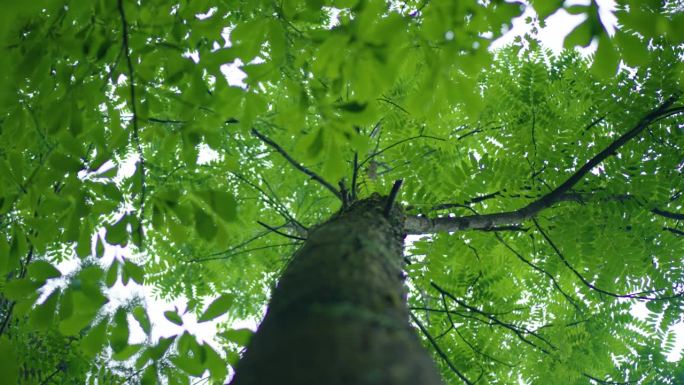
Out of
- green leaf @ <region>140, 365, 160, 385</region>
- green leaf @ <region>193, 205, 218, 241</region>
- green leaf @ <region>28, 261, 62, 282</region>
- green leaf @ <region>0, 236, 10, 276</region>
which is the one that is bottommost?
green leaf @ <region>140, 365, 160, 385</region>

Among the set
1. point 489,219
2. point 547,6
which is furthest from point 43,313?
point 489,219

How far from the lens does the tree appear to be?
1.19 m

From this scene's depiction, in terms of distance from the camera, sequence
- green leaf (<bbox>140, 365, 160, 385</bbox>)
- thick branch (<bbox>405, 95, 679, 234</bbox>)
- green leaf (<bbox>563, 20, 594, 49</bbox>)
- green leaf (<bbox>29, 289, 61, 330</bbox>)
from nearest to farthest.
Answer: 1. green leaf (<bbox>563, 20, 594, 49</bbox>)
2. green leaf (<bbox>29, 289, 61, 330</bbox>)
3. green leaf (<bbox>140, 365, 160, 385</bbox>)
4. thick branch (<bbox>405, 95, 679, 234</bbox>)

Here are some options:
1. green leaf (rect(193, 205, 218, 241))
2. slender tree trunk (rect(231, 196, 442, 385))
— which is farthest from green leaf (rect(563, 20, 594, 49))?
green leaf (rect(193, 205, 218, 241))

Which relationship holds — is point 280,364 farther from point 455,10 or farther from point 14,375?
point 14,375

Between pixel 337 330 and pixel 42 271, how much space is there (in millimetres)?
1350

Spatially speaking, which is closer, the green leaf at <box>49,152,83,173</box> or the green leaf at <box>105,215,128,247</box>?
the green leaf at <box>49,152,83,173</box>

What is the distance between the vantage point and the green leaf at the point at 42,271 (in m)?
1.60

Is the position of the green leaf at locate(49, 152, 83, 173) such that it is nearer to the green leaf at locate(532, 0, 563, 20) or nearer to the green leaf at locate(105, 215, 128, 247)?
the green leaf at locate(105, 215, 128, 247)

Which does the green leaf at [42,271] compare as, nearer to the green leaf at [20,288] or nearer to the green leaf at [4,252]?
the green leaf at [20,288]

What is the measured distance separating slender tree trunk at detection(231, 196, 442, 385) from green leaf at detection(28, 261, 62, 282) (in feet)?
3.38

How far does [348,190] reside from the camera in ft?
10.5

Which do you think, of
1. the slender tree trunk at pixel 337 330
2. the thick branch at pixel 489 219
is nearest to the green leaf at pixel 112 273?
the slender tree trunk at pixel 337 330

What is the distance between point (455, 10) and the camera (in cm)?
124
